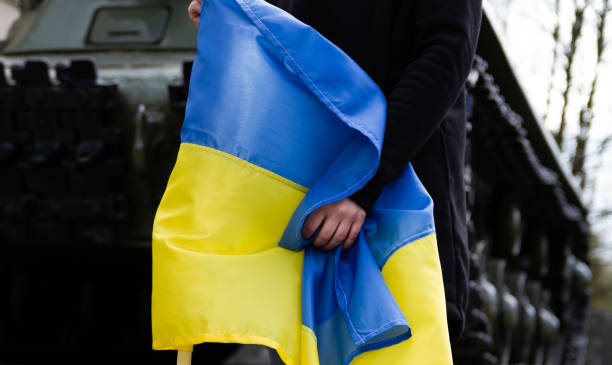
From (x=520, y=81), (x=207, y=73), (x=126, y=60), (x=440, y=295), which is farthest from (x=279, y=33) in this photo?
(x=520, y=81)

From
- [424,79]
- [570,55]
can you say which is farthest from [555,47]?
[424,79]

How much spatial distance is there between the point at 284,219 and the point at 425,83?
1.07 feet

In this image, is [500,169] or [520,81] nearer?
[520,81]

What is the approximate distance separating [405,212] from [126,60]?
94.2 inches

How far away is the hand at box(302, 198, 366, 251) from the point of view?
3.38 feet

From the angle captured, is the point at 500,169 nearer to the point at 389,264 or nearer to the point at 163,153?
the point at 163,153

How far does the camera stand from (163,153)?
2.36m

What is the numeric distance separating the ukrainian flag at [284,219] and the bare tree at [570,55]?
12890 millimetres

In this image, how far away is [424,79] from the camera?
1.07m

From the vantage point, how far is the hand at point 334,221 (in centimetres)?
103

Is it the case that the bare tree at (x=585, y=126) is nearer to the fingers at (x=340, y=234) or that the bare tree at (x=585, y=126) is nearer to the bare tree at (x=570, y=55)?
the bare tree at (x=570, y=55)

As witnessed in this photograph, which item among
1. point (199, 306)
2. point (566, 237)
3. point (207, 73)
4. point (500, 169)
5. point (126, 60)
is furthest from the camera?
point (566, 237)

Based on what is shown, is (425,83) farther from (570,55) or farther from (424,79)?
(570,55)

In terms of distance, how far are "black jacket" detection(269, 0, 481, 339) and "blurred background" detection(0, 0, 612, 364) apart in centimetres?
109
